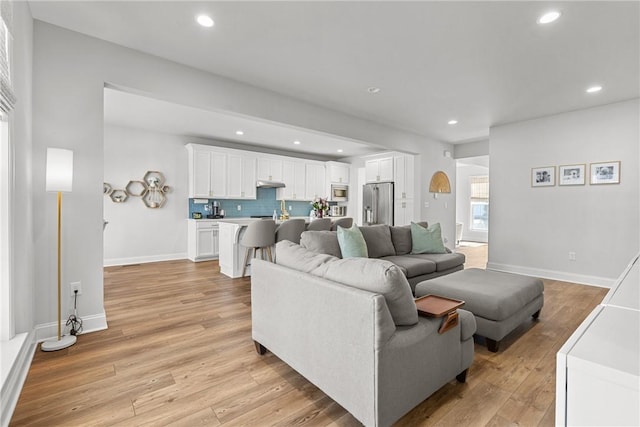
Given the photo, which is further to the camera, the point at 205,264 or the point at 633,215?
the point at 205,264

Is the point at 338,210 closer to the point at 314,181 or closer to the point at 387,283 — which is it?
the point at 314,181

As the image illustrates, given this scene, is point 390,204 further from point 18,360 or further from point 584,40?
point 18,360

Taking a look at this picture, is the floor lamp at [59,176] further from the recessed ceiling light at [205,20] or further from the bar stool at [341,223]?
the bar stool at [341,223]

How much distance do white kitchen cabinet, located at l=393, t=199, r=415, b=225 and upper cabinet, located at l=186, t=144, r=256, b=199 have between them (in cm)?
333

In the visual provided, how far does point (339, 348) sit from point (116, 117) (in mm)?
5547

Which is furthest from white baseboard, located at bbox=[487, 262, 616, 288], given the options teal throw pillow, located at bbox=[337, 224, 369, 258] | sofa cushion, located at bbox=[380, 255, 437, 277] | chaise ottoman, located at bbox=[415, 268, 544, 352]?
teal throw pillow, located at bbox=[337, 224, 369, 258]

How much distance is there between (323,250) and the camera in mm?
3209

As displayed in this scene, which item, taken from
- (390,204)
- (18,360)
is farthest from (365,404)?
(390,204)

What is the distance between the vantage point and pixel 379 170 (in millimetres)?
7102

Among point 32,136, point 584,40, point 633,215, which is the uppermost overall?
point 584,40

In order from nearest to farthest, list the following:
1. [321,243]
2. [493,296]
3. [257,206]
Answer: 1. [493,296]
2. [321,243]
3. [257,206]

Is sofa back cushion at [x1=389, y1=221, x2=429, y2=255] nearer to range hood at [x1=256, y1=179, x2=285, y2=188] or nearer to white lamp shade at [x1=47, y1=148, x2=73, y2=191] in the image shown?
white lamp shade at [x1=47, y1=148, x2=73, y2=191]

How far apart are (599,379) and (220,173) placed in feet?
21.5

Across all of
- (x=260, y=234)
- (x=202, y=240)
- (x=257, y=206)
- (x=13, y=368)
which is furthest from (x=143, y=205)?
(x=13, y=368)
